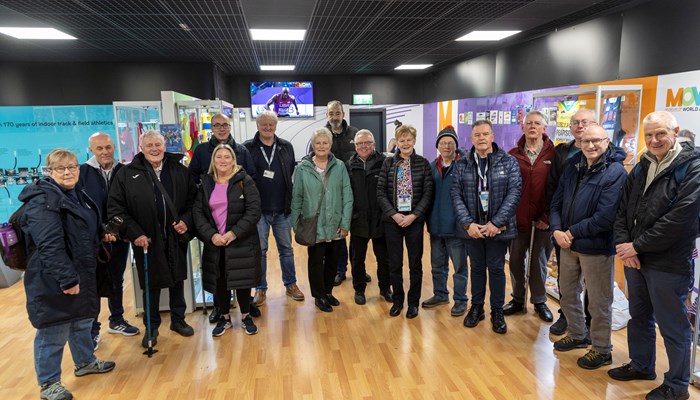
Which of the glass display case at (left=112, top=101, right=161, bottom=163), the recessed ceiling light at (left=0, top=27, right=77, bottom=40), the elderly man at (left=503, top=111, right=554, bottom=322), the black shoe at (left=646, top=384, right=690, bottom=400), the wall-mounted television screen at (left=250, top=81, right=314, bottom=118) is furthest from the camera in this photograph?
the wall-mounted television screen at (left=250, top=81, right=314, bottom=118)

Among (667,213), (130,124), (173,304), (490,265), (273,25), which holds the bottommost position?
(173,304)

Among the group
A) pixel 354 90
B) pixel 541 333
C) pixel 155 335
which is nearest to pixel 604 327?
pixel 541 333

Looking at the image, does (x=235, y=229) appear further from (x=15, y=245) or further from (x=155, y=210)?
(x=15, y=245)

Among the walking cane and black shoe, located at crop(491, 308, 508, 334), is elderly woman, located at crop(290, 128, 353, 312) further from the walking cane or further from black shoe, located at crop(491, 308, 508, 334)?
black shoe, located at crop(491, 308, 508, 334)

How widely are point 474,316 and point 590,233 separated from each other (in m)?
1.28

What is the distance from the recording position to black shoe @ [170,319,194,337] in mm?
3656

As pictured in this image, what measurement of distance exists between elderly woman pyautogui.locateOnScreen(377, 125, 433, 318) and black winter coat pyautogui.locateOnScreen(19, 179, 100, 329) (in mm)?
2248

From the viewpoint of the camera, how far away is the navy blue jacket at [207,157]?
3816mm

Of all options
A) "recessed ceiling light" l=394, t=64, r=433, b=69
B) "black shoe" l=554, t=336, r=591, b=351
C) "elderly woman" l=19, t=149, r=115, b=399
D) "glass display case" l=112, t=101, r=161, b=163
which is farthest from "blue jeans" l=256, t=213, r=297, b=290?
"recessed ceiling light" l=394, t=64, r=433, b=69

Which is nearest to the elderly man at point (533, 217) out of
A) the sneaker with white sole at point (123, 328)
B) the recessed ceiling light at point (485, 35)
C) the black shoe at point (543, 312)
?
the black shoe at point (543, 312)

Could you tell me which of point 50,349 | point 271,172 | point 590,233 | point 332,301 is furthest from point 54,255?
point 590,233

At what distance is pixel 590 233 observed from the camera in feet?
9.52

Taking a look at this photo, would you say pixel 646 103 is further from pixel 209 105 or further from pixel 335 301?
pixel 209 105

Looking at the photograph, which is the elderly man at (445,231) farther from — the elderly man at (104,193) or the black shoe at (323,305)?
the elderly man at (104,193)
